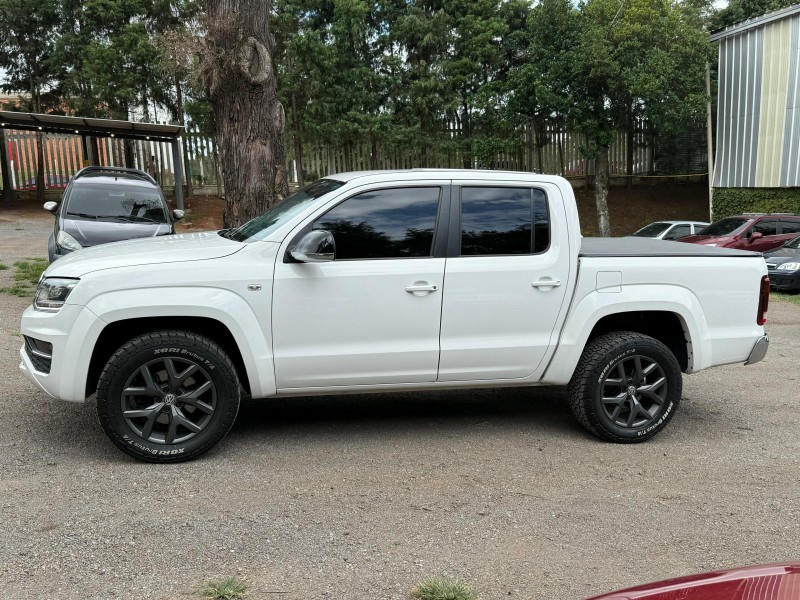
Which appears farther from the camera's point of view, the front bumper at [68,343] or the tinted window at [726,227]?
the tinted window at [726,227]

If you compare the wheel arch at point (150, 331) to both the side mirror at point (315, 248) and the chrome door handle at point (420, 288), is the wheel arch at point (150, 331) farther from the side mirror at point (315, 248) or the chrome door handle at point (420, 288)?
the chrome door handle at point (420, 288)

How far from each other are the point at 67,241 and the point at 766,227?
49.9 feet

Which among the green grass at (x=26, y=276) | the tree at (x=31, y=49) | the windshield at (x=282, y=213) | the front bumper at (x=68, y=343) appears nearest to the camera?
the front bumper at (x=68, y=343)

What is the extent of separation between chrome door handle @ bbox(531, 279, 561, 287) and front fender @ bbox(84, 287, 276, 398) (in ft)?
6.15

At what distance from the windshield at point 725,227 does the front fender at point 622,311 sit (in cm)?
1283

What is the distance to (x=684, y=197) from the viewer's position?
1113 inches

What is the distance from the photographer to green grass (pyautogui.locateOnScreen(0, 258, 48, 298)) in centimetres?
1052

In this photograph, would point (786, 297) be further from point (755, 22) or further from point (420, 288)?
point (755, 22)

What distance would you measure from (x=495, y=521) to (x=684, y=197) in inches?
1069

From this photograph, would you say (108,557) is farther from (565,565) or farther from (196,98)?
(196,98)

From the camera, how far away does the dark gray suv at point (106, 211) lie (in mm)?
9836

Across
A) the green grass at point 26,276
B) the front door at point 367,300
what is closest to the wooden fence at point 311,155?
the green grass at point 26,276

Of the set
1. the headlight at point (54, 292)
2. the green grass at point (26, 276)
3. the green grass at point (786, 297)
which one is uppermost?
the headlight at point (54, 292)

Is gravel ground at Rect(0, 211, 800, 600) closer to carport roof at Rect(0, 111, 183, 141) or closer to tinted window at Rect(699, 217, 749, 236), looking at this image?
tinted window at Rect(699, 217, 749, 236)
